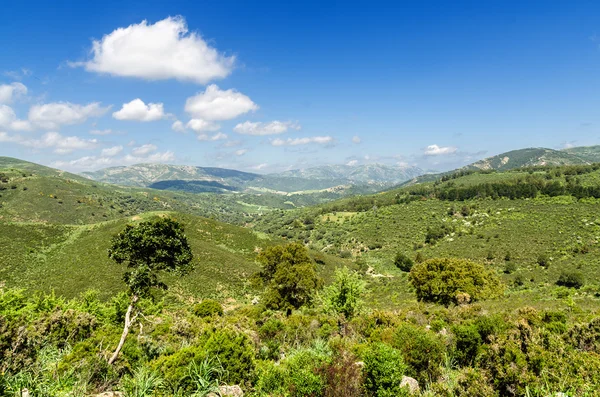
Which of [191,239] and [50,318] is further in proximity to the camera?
[191,239]

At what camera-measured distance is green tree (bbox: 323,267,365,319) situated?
104 ft

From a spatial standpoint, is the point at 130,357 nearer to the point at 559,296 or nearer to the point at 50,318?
the point at 50,318

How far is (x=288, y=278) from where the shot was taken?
3103cm

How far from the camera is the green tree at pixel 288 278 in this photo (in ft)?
103

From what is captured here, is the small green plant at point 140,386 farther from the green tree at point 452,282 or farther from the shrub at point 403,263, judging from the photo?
the shrub at point 403,263

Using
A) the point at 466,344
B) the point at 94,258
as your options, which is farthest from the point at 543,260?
the point at 94,258

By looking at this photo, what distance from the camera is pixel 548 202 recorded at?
347ft

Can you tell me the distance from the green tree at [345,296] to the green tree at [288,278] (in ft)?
6.62

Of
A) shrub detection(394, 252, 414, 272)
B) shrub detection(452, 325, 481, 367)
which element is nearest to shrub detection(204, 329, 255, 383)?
shrub detection(452, 325, 481, 367)

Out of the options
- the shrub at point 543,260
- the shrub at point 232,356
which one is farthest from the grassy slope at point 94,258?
the shrub at point 543,260

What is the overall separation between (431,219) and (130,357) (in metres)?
122

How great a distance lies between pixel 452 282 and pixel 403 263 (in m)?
48.8

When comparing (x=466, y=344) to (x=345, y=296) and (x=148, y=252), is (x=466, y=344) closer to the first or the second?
(x=345, y=296)

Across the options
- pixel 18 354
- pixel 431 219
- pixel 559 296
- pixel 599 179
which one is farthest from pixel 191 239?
pixel 599 179
